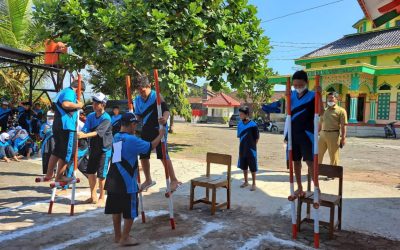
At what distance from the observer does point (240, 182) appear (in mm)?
8664

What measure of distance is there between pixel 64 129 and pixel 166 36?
6.17 meters

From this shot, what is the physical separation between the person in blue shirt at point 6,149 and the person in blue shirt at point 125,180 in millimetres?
7902

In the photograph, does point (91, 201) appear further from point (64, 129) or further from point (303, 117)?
point (303, 117)

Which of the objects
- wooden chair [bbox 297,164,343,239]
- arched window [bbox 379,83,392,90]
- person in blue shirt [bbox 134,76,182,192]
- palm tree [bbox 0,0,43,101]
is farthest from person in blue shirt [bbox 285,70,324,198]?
arched window [bbox 379,83,392,90]

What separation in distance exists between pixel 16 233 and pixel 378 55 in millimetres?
31337

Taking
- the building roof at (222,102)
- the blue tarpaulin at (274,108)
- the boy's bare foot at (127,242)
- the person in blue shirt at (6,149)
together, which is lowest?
the boy's bare foot at (127,242)

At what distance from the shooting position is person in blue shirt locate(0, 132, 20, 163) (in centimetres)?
1099

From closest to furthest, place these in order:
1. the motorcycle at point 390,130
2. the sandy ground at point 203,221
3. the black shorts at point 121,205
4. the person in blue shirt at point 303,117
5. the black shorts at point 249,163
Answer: the black shorts at point 121,205 < the sandy ground at point 203,221 < the person in blue shirt at point 303,117 < the black shorts at point 249,163 < the motorcycle at point 390,130

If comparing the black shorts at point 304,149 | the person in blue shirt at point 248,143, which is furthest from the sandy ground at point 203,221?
the black shorts at point 304,149

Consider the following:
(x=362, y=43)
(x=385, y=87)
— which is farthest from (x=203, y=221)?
(x=362, y=43)

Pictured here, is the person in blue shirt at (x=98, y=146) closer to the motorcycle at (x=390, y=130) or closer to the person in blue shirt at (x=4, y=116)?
the person in blue shirt at (x=4, y=116)

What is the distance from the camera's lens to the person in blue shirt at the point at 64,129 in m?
5.88

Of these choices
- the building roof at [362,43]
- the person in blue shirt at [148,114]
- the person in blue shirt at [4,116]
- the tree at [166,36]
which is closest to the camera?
the person in blue shirt at [148,114]

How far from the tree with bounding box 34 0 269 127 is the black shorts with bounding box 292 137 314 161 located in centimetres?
616
